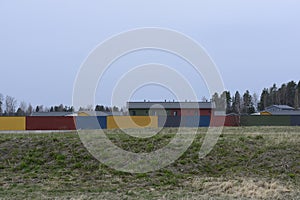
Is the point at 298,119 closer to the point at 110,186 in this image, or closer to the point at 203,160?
the point at 203,160

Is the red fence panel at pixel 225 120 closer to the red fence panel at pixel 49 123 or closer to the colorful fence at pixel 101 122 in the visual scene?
the colorful fence at pixel 101 122

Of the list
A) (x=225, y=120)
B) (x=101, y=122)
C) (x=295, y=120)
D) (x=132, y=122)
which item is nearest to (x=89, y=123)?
(x=101, y=122)

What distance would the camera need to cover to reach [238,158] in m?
15.9

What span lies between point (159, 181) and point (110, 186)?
1.76 meters

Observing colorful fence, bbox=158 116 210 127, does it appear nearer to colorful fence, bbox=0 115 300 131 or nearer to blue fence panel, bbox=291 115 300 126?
colorful fence, bbox=0 115 300 131

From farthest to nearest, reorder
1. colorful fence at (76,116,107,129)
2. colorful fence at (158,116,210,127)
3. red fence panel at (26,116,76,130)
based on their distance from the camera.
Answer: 1. colorful fence at (158,116,210,127)
2. red fence panel at (26,116,76,130)
3. colorful fence at (76,116,107,129)

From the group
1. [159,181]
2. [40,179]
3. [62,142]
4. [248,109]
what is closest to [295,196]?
[159,181]

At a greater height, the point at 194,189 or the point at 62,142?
the point at 62,142

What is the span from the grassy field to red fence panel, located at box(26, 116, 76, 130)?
51.4ft

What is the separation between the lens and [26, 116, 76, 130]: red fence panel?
115 feet

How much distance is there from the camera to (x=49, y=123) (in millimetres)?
35438

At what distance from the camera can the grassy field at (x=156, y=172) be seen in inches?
460

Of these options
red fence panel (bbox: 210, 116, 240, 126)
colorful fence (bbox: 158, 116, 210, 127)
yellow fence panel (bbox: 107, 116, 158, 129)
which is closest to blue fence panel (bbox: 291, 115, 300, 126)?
red fence panel (bbox: 210, 116, 240, 126)

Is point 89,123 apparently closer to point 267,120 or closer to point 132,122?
point 132,122
